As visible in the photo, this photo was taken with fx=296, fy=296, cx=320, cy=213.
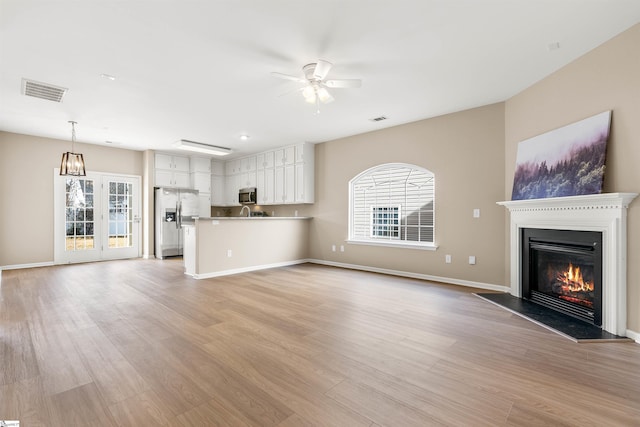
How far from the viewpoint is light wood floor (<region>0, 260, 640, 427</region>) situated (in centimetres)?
164

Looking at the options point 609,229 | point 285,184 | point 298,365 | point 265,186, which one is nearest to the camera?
point 298,365

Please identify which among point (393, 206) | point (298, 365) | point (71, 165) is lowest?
point (298, 365)

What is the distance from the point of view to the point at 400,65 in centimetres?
321

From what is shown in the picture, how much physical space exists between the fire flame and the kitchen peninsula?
4.64m

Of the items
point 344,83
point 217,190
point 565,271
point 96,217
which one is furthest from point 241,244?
point 565,271

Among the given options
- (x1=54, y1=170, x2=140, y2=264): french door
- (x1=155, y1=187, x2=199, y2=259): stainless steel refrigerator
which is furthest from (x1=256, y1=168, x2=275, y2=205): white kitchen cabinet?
(x1=54, y1=170, x2=140, y2=264): french door

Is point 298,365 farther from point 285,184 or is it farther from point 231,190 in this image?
point 231,190

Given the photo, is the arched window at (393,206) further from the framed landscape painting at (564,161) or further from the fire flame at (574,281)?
the fire flame at (574,281)

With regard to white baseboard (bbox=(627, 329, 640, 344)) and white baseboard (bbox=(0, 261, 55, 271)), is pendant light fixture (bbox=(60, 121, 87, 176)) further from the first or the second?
white baseboard (bbox=(627, 329, 640, 344))

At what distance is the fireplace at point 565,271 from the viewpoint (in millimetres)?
2914

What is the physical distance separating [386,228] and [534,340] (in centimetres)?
326

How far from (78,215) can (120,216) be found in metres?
0.82

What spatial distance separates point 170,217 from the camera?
7.54m

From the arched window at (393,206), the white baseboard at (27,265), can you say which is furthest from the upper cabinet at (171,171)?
the arched window at (393,206)
